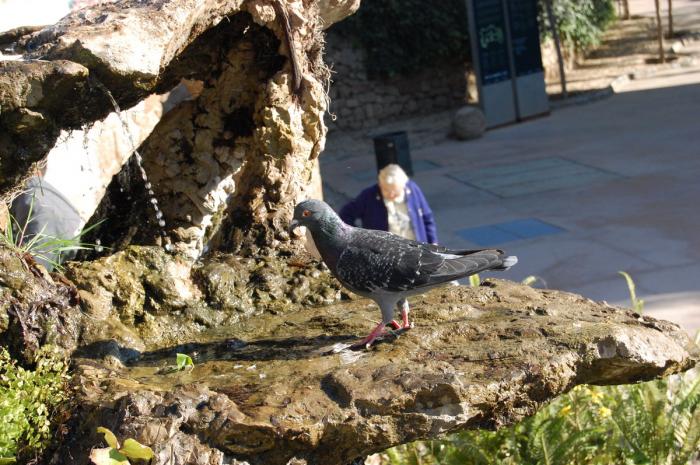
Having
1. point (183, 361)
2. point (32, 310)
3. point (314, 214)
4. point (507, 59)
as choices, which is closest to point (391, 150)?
point (314, 214)

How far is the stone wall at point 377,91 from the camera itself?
17438mm

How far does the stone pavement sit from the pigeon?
4075 millimetres

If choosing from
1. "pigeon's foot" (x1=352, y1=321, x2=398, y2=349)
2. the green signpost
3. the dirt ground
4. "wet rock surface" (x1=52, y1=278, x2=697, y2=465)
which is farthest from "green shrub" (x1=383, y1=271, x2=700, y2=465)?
the dirt ground

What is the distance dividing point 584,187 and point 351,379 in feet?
29.2

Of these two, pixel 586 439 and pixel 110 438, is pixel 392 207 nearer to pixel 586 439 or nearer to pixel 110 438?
pixel 586 439

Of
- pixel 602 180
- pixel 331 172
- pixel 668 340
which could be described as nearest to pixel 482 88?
pixel 331 172

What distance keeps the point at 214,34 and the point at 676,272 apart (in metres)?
5.42

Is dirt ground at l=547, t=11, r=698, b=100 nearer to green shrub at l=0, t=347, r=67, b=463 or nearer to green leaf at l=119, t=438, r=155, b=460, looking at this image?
green shrub at l=0, t=347, r=67, b=463

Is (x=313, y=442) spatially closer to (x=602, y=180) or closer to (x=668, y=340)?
(x=668, y=340)

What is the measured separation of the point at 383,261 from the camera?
3.70 meters

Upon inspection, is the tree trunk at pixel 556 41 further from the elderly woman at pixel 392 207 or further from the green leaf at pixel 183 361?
the green leaf at pixel 183 361

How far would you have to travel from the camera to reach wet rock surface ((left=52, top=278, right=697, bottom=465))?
10.0 feet

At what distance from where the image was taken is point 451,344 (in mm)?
3730

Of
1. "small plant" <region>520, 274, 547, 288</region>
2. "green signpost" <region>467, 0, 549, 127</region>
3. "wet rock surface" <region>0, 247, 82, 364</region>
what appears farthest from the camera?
"green signpost" <region>467, 0, 549, 127</region>
